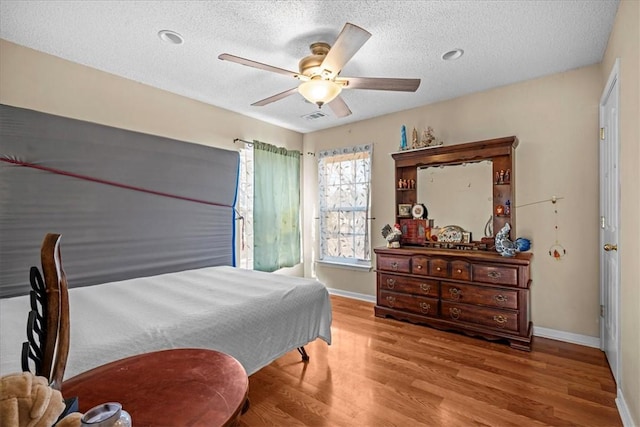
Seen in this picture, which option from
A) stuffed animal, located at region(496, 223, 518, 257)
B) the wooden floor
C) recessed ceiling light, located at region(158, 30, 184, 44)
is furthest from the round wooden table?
stuffed animal, located at region(496, 223, 518, 257)

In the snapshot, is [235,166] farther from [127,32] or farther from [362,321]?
[362,321]

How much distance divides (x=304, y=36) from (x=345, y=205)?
2.59 metres

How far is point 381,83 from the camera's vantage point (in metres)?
2.21

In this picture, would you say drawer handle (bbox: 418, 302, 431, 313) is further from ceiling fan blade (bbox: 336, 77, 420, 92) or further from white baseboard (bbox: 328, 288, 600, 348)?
ceiling fan blade (bbox: 336, 77, 420, 92)

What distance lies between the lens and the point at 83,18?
2070 millimetres

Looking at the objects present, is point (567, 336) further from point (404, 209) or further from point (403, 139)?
point (403, 139)

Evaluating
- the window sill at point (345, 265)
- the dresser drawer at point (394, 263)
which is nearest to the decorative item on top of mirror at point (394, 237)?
the dresser drawer at point (394, 263)

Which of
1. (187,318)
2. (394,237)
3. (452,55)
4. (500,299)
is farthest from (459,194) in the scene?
(187,318)

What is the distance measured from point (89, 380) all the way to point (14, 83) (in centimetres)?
263

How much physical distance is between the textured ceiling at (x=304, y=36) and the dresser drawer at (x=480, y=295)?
209 centimetres

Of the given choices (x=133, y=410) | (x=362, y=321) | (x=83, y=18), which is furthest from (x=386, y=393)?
(x=83, y=18)

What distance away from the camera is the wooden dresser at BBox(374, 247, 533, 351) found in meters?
2.77

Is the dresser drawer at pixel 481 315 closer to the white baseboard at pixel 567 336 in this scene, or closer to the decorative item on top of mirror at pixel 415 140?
the white baseboard at pixel 567 336

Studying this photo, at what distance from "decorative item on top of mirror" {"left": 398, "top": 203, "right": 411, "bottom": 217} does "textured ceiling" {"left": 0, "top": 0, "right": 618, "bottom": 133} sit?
143 cm
